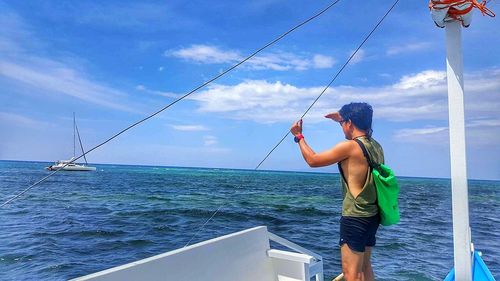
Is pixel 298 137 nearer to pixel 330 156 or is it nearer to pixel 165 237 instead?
pixel 330 156

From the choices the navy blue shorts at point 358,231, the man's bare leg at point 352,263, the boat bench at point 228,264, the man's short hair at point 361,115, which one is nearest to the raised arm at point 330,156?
the man's short hair at point 361,115

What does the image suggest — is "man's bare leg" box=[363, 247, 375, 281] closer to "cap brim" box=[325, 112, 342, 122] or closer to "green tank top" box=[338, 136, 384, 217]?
"green tank top" box=[338, 136, 384, 217]

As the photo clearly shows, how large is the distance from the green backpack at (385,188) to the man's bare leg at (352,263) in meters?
0.31

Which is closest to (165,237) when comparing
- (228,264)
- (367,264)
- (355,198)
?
(228,264)

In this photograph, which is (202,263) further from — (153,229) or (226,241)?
(153,229)

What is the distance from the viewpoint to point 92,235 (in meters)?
12.3

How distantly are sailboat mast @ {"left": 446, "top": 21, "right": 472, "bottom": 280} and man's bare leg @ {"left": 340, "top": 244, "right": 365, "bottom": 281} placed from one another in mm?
695

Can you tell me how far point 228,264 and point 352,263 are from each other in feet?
3.24

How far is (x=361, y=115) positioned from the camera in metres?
2.77

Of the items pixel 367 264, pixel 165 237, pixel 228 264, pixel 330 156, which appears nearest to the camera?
pixel 330 156

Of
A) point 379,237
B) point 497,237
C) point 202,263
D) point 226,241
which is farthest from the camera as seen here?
point 497,237

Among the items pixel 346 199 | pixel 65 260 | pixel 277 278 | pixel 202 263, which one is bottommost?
pixel 65 260

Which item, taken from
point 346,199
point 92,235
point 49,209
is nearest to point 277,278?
point 346,199

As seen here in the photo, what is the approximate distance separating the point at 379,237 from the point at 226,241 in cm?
981
